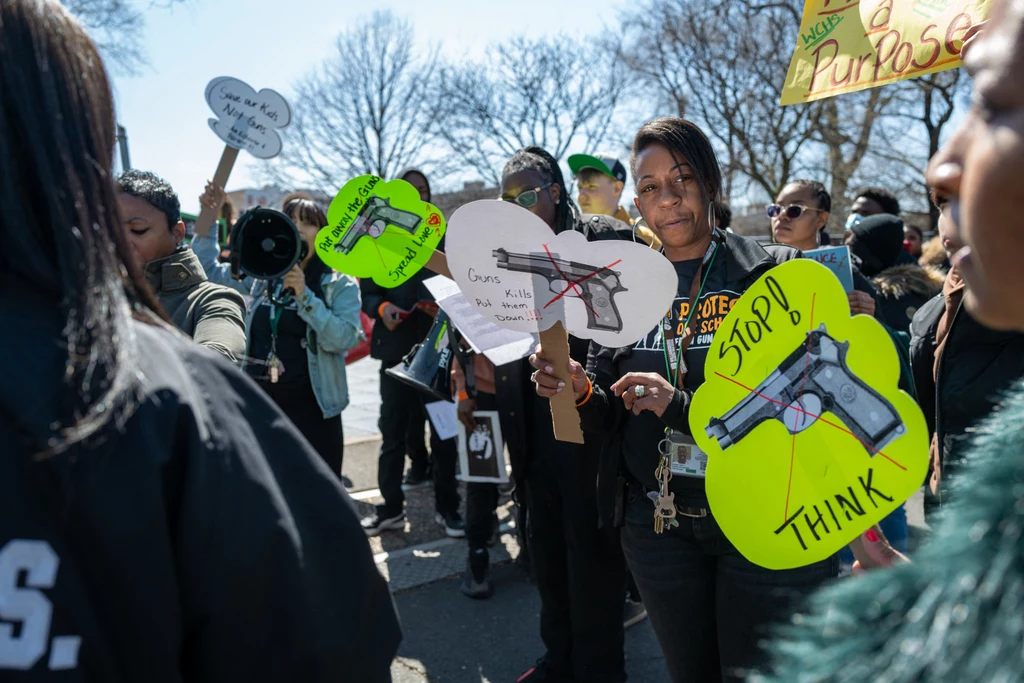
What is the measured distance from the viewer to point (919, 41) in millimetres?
2215

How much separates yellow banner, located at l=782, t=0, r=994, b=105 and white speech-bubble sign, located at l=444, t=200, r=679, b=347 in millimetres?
1131

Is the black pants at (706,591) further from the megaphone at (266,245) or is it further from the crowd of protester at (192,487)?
the megaphone at (266,245)

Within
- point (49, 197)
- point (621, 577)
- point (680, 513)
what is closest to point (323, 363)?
point (621, 577)

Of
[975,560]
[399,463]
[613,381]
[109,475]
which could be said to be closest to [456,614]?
[399,463]

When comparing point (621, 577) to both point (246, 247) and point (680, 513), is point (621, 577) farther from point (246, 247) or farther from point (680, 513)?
point (246, 247)

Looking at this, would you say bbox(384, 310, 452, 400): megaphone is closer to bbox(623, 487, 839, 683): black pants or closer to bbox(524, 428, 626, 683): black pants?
bbox(524, 428, 626, 683): black pants

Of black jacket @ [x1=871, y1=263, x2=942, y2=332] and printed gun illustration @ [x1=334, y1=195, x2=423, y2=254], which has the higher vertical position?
printed gun illustration @ [x1=334, y1=195, x2=423, y2=254]

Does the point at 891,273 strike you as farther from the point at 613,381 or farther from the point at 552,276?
the point at 552,276

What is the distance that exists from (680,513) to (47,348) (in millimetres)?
1535

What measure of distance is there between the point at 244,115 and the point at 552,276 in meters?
3.11

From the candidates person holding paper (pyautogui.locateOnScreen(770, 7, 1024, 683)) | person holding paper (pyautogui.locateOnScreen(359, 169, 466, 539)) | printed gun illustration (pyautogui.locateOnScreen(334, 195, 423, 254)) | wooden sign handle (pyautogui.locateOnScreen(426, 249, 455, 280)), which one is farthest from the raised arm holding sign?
person holding paper (pyautogui.locateOnScreen(770, 7, 1024, 683))

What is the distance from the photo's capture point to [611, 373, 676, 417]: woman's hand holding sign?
183 centimetres

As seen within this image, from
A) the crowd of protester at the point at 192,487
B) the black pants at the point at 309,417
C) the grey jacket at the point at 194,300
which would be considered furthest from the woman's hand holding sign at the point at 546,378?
the black pants at the point at 309,417

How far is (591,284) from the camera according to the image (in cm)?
182
